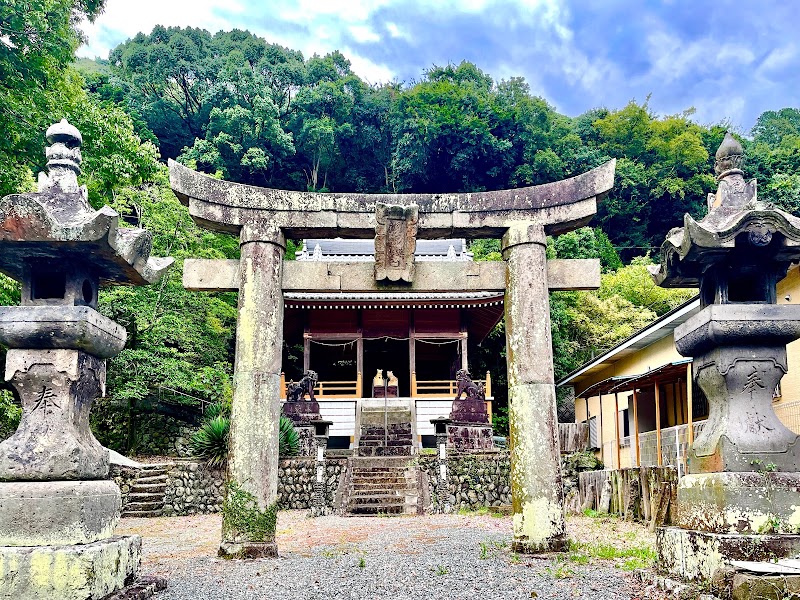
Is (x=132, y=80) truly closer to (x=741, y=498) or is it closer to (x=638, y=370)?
(x=638, y=370)

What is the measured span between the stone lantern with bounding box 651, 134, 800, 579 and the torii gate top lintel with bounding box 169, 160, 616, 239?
8.85 ft

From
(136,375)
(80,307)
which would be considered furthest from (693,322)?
(136,375)

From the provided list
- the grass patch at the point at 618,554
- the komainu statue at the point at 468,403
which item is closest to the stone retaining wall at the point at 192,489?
the komainu statue at the point at 468,403

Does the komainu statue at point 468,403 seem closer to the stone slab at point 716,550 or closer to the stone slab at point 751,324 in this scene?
the stone slab at point 716,550

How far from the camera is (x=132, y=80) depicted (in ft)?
118

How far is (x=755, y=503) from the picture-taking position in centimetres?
511

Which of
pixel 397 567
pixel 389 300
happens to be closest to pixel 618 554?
pixel 397 567

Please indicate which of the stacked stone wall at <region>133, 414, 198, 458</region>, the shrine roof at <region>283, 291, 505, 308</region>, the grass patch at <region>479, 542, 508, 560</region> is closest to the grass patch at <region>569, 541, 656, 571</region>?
the grass patch at <region>479, 542, 508, 560</region>

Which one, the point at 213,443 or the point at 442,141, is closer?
the point at 213,443

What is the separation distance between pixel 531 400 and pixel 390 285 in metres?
2.32

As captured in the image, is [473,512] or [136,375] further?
[136,375]

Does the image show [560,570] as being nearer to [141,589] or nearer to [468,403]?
[141,589]

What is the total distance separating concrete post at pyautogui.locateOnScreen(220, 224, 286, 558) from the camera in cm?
785

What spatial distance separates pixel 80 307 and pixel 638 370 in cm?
1762
